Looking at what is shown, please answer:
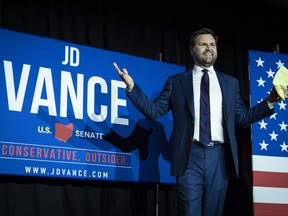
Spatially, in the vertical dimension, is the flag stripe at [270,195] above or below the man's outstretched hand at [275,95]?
below

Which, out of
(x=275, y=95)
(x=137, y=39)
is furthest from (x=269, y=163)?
(x=137, y=39)

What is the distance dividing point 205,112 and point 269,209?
3.89 ft

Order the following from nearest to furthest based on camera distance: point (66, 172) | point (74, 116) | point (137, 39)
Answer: point (66, 172) → point (74, 116) → point (137, 39)

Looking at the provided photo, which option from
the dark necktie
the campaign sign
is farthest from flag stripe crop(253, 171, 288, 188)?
the dark necktie

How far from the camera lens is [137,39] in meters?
4.62

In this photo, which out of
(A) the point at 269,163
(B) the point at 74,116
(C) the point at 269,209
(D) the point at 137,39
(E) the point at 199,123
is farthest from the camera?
(D) the point at 137,39

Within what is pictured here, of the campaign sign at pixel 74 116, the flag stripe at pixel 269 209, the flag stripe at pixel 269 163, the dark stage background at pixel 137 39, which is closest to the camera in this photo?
the campaign sign at pixel 74 116

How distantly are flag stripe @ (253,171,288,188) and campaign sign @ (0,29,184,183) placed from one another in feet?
2.12

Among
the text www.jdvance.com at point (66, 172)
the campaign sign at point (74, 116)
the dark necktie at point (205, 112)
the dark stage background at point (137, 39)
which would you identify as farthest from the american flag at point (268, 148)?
the text www.jdvance.com at point (66, 172)

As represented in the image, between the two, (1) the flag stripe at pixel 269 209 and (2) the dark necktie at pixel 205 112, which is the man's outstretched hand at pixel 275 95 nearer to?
(2) the dark necktie at pixel 205 112

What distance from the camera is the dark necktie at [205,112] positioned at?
10.6 feet

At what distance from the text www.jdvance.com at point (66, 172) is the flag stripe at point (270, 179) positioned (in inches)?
43.9

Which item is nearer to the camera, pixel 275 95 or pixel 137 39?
pixel 275 95

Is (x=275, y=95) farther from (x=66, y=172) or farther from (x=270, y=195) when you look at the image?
(x=66, y=172)
